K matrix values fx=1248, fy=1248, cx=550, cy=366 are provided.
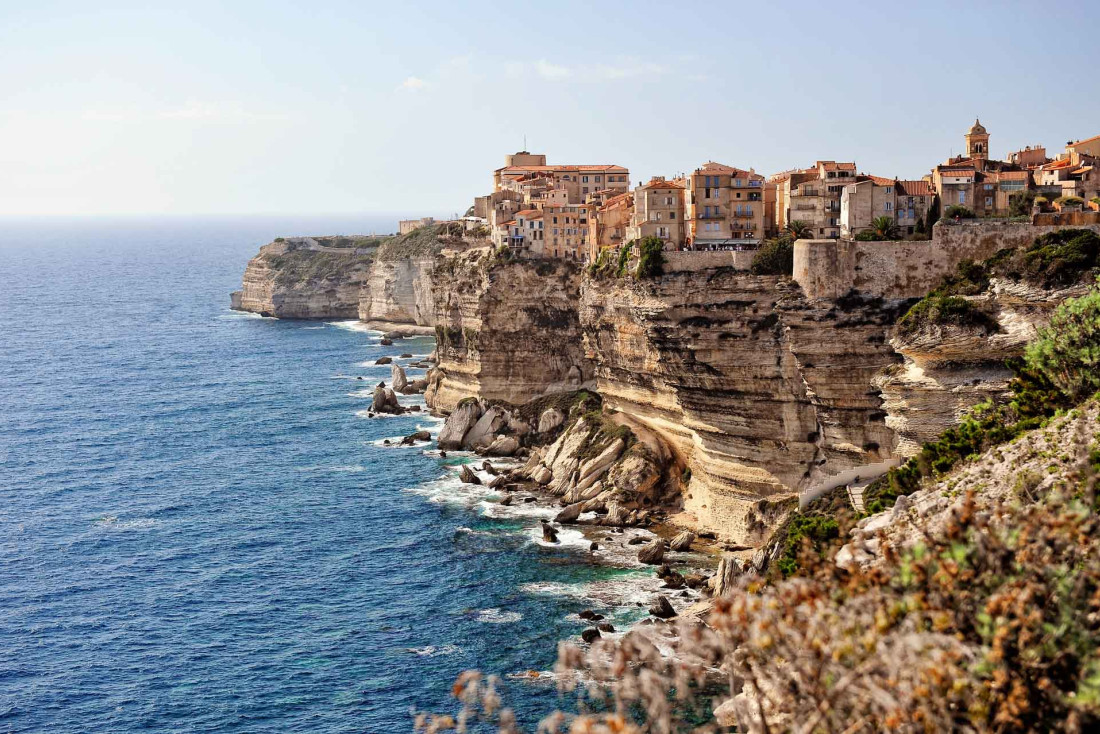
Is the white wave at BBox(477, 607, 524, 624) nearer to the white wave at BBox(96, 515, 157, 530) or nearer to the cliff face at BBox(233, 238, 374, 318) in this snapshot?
the white wave at BBox(96, 515, 157, 530)

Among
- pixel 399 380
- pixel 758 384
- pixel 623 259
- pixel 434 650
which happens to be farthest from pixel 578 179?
pixel 434 650

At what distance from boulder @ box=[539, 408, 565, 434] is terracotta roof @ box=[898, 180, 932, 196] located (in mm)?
27133

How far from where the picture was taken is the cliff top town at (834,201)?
200 feet

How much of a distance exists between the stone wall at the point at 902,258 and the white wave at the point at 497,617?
19447 mm

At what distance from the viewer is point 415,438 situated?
274 feet

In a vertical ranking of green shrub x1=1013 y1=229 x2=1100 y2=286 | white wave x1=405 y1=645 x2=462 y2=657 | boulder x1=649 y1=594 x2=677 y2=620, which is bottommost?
white wave x1=405 y1=645 x2=462 y2=657

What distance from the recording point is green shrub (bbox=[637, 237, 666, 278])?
208 ft

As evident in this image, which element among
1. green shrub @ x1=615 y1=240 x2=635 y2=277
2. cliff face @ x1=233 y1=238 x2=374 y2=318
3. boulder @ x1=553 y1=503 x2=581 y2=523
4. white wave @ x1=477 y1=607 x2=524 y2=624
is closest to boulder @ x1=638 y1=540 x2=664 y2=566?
boulder @ x1=553 y1=503 x2=581 y2=523

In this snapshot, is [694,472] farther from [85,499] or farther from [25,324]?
[25,324]

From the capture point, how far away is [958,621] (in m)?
22.0

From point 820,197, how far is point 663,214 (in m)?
9.86

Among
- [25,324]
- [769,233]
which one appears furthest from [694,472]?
[25,324]

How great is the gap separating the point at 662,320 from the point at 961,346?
1731 cm

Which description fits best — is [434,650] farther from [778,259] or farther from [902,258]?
[902,258]
